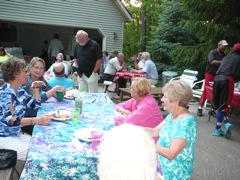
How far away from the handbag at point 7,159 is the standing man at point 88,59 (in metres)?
3.47

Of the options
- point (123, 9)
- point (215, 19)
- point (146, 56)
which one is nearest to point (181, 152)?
point (146, 56)

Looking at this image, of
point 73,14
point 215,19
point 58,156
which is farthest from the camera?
point 73,14

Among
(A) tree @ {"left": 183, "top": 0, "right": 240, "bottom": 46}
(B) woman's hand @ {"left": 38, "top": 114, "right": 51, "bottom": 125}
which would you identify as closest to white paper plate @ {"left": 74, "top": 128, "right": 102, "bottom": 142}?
(B) woman's hand @ {"left": 38, "top": 114, "right": 51, "bottom": 125}

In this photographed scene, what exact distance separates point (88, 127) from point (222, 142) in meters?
3.21

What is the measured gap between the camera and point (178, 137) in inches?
71.5

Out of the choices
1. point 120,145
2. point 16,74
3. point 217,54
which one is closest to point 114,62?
point 217,54

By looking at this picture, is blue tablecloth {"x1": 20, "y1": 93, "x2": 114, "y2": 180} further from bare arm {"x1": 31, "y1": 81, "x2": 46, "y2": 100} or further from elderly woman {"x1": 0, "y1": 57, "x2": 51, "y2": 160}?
bare arm {"x1": 31, "y1": 81, "x2": 46, "y2": 100}

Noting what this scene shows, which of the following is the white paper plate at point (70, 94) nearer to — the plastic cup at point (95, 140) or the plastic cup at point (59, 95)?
the plastic cup at point (59, 95)

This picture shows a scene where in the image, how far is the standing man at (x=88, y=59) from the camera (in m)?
5.44

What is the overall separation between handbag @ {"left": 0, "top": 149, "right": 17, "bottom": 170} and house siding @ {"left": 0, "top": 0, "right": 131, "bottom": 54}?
9.21 m

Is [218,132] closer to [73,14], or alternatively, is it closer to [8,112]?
[8,112]

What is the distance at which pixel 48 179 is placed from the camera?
1.66 m

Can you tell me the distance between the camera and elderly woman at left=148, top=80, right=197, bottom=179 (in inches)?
71.2

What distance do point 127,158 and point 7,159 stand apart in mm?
1456
